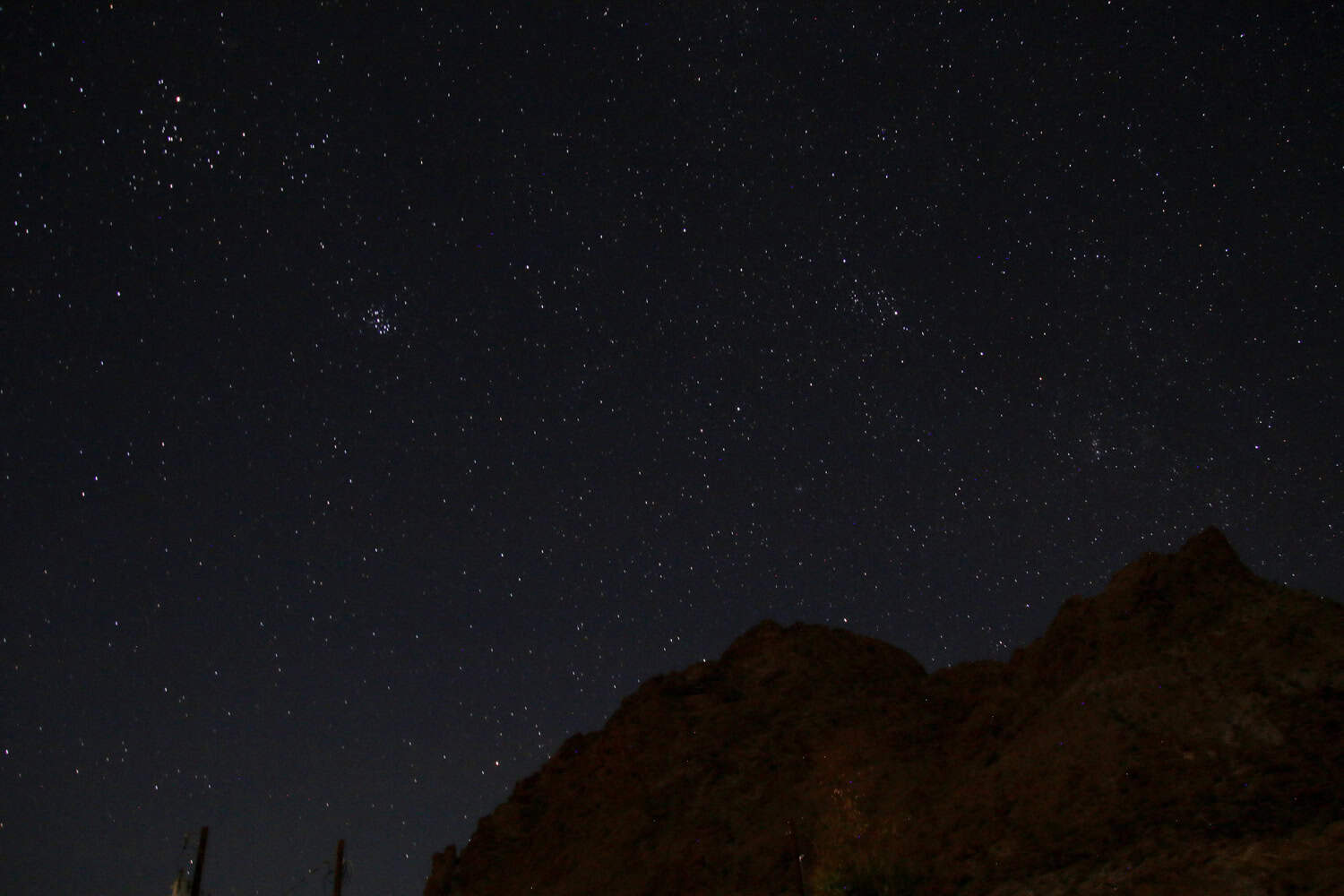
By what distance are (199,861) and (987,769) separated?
88.5 feet

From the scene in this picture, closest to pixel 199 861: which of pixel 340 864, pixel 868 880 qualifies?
pixel 340 864

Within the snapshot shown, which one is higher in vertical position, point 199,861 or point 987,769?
point 199,861

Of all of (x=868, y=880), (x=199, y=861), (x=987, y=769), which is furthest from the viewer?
(x=199, y=861)

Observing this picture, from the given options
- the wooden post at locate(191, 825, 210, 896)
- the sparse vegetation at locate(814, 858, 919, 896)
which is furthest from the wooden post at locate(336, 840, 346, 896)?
the sparse vegetation at locate(814, 858, 919, 896)

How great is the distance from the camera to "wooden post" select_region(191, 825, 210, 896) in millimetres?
33344

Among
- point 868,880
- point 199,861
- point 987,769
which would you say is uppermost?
point 199,861

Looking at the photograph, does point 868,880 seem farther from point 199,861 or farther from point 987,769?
point 199,861

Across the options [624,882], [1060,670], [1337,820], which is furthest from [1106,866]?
[624,882]

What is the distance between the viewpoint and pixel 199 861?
112 feet

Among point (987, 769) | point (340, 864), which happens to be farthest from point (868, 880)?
point (340, 864)

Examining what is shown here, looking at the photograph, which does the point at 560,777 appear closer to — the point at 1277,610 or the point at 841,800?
the point at 841,800

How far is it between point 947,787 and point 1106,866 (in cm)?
554

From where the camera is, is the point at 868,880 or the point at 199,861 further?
the point at 199,861

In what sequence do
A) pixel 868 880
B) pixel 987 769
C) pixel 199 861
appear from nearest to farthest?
pixel 868 880 → pixel 987 769 → pixel 199 861
